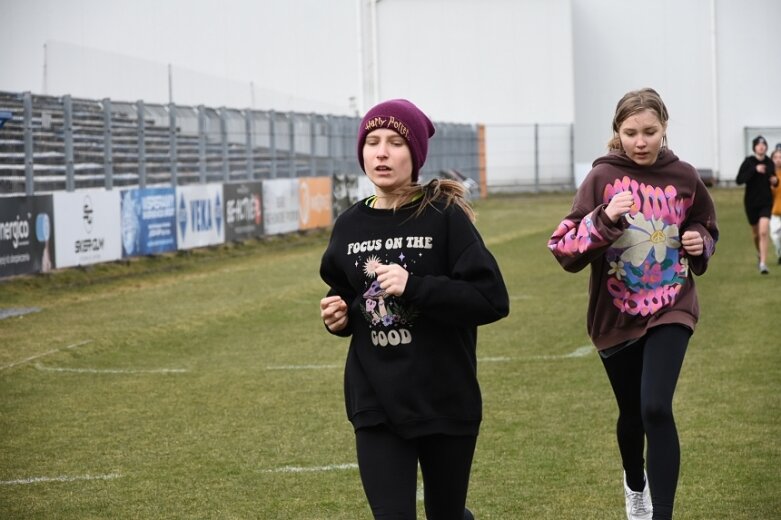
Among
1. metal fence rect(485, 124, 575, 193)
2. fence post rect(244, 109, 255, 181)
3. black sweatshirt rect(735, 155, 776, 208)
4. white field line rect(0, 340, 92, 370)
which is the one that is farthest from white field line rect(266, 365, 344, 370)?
metal fence rect(485, 124, 575, 193)

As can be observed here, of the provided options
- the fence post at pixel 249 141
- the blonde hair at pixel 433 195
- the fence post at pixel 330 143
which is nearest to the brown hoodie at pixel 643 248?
the blonde hair at pixel 433 195

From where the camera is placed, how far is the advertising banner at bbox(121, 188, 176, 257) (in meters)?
21.9

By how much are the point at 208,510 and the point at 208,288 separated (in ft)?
40.5

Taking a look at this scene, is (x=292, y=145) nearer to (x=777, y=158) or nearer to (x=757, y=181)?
(x=757, y=181)

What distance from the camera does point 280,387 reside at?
423 inches

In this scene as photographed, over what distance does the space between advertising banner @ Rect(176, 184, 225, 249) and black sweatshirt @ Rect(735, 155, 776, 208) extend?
32.2 ft

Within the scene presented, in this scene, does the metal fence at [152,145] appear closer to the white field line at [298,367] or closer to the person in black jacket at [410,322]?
the white field line at [298,367]

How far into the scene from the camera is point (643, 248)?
570 centimetres

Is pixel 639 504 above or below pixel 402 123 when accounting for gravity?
below

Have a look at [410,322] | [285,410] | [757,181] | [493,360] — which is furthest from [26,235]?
[410,322]

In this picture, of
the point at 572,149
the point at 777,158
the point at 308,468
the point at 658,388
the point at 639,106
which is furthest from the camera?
the point at 572,149

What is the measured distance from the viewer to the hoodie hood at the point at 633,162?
5787 mm

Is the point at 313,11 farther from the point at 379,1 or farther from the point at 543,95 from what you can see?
the point at 543,95

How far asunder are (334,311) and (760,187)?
15.6m
